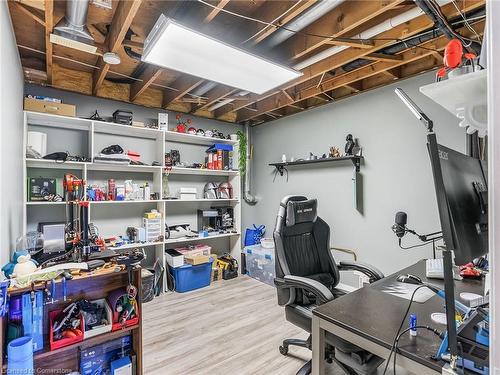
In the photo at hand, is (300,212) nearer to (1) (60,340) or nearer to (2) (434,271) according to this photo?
(2) (434,271)

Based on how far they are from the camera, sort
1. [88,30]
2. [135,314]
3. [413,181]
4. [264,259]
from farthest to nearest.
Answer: [264,259], [413,181], [88,30], [135,314]

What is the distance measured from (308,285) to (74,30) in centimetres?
250

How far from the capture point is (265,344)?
2.31 m

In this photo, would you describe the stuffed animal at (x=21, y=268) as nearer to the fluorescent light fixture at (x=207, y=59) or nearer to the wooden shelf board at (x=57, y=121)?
the fluorescent light fixture at (x=207, y=59)

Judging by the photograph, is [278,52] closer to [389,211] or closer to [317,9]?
[317,9]

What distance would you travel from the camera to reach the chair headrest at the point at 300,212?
2021 millimetres

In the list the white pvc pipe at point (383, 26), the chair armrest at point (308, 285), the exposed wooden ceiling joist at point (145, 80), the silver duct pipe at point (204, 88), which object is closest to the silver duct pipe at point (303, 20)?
the white pvc pipe at point (383, 26)

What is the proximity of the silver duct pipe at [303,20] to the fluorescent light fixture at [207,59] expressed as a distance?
8.5 inches

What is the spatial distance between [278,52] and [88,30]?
5.39 ft

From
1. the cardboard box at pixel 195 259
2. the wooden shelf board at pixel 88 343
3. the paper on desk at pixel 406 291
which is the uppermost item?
the paper on desk at pixel 406 291

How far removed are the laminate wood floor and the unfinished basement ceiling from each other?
2.49 meters

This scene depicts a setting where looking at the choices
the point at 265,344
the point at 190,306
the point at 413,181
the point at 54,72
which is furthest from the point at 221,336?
the point at 54,72

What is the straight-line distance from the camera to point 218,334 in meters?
2.47

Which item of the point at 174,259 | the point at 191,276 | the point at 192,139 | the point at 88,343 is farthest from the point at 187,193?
the point at 88,343
